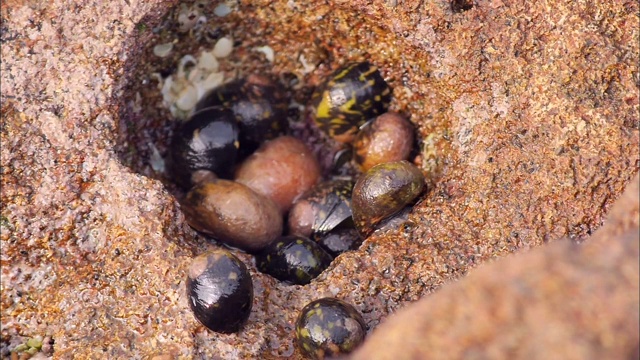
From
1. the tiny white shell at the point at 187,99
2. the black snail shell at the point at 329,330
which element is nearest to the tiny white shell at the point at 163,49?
the tiny white shell at the point at 187,99

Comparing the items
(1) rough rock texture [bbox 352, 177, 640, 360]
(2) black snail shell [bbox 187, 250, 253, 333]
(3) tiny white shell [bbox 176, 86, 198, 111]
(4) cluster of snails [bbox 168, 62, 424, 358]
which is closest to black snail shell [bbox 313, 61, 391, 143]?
(4) cluster of snails [bbox 168, 62, 424, 358]

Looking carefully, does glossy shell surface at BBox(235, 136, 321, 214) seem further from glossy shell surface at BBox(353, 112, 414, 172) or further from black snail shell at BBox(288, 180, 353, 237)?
glossy shell surface at BBox(353, 112, 414, 172)

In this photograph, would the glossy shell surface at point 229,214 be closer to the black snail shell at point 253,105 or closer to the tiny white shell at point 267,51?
the black snail shell at point 253,105

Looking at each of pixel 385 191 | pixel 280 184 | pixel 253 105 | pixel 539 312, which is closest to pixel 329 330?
pixel 385 191

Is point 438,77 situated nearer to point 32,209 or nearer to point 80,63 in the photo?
point 80,63

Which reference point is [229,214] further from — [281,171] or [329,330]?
[329,330]
